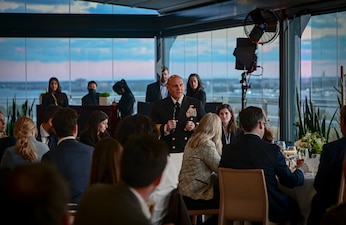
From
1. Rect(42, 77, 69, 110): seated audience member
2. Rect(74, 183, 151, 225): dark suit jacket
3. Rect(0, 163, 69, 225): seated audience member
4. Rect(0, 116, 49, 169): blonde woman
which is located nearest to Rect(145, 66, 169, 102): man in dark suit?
Rect(42, 77, 69, 110): seated audience member

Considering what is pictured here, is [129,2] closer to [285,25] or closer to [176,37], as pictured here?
[176,37]

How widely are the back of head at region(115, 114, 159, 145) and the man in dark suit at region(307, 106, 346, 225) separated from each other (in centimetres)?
164

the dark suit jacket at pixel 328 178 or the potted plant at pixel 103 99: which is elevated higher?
the potted plant at pixel 103 99

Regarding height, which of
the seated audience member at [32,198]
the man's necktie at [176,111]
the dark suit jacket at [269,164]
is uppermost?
the man's necktie at [176,111]

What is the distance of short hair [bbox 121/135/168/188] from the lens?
9.13 ft

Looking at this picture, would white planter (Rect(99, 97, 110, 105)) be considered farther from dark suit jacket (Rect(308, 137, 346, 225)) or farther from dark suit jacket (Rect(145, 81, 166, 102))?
dark suit jacket (Rect(308, 137, 346, 225))

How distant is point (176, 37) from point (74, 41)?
2.97 metres

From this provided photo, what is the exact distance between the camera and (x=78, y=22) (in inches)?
642

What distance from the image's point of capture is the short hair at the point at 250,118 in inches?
216

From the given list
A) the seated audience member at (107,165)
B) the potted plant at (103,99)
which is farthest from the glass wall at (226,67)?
the seated audience member at (107,165)

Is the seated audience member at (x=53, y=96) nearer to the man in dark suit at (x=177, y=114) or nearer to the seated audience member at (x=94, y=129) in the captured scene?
the man in dark suit at (x=177, y=114)

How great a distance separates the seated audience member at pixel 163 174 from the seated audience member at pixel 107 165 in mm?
626

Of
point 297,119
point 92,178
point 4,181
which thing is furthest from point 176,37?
point 4,181

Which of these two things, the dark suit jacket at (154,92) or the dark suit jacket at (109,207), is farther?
the dark suit jacket at (154,92)
